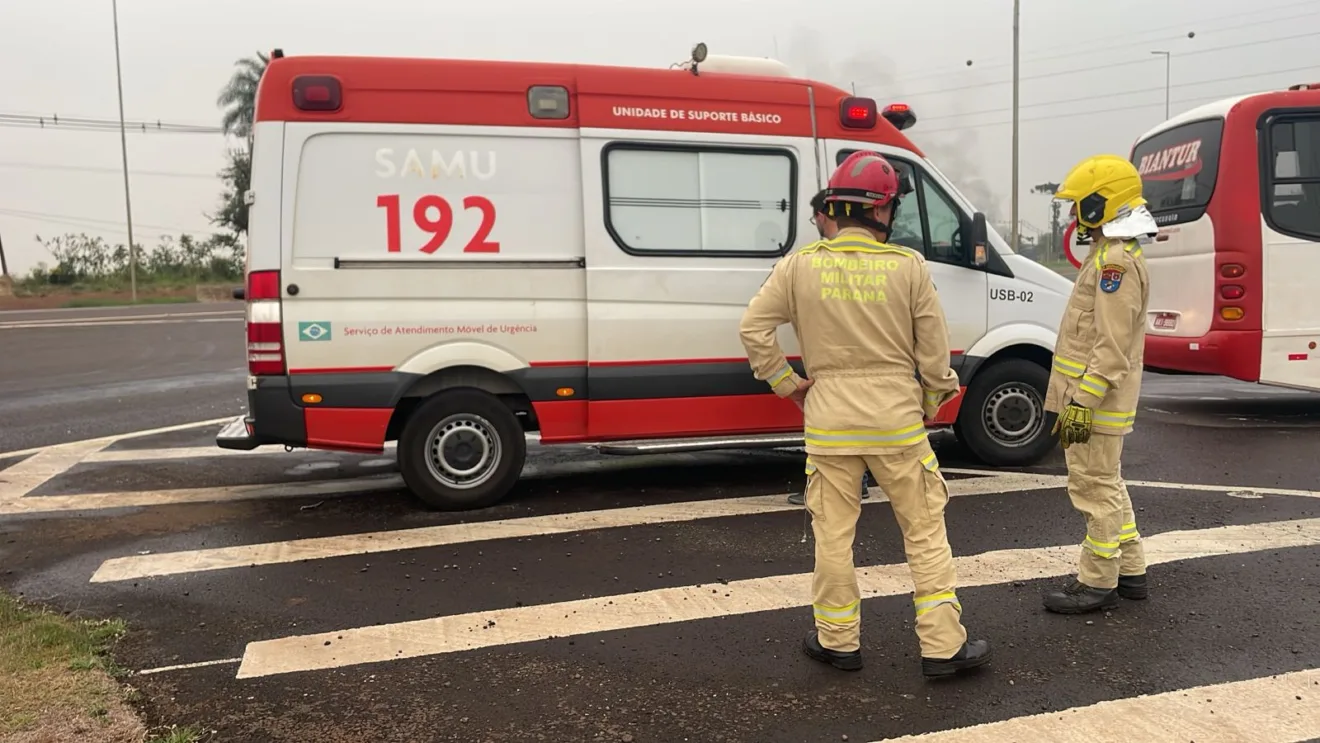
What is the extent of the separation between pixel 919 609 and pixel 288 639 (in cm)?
258

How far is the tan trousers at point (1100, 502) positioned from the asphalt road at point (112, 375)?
8257mm

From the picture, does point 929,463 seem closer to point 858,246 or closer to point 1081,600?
point 858,246

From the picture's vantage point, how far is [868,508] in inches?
Answer: 229

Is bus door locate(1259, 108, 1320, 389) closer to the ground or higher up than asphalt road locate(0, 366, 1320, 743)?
higher up

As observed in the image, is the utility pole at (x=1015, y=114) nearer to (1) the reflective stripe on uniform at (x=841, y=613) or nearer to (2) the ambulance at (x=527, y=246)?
(2) the ambulance at (x=527, y=246)

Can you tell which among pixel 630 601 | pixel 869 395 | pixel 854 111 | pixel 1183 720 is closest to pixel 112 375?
pixel 854 111

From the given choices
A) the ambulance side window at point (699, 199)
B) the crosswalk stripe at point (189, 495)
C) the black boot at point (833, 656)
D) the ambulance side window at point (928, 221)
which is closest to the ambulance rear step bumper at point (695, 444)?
the ambulance side window at point (699, 199)

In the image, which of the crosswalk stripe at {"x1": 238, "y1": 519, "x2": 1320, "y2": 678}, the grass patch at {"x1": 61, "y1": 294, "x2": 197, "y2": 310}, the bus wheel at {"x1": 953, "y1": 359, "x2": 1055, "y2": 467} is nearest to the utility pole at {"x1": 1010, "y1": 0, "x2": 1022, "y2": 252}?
the bus wheel at {"x1": 953, "y1": 359, "x2": 1055, "y2": 467}

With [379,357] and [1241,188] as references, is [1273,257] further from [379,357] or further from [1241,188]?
[379,357]

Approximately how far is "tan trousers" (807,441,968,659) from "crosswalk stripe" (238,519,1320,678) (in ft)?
2.21

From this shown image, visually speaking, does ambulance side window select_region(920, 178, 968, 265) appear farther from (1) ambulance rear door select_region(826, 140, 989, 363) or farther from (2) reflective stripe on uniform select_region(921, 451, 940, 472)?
(2) reflective stripe on uniform select_region(921, 451, 940, 472)

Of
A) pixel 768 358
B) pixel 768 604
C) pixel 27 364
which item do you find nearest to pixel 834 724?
pixel 768 604

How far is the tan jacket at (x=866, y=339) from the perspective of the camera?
11.2 ft

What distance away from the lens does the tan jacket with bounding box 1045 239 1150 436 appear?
3.88 metres
